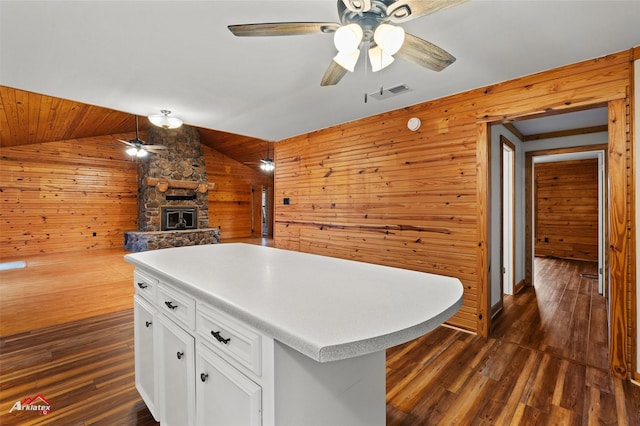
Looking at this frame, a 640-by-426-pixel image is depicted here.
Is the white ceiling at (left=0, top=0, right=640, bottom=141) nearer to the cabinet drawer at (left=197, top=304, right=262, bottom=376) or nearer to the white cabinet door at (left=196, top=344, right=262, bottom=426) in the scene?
the cabinet drawer at (left=197, top=304, right=262, bottom=376)

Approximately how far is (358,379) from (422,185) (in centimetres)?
239

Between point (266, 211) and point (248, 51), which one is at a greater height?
point (248, 51)

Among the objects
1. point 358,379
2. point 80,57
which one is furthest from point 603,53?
point 80,57

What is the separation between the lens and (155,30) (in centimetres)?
188

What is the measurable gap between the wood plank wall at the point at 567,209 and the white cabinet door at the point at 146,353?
8.15 m

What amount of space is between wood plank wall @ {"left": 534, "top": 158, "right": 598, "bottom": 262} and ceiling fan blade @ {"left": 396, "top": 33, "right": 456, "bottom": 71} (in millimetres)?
6916

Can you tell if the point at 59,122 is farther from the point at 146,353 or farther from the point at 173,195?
the point at 146,353

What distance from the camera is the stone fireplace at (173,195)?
7703mm

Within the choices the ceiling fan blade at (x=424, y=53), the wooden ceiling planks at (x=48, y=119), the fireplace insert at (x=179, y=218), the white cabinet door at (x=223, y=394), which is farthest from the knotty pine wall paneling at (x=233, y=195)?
the white cabinet door at (x=223, y=394)

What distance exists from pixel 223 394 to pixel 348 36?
1.57 m

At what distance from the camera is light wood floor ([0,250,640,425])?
174 cm

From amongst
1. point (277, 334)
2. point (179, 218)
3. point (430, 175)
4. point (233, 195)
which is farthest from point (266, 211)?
point (277, 334)

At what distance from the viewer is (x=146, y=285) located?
1.68 meters

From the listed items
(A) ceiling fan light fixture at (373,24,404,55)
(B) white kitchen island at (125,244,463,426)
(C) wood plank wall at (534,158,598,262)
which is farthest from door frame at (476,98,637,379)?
(C) wood plank wall at (534,158,598,262)
